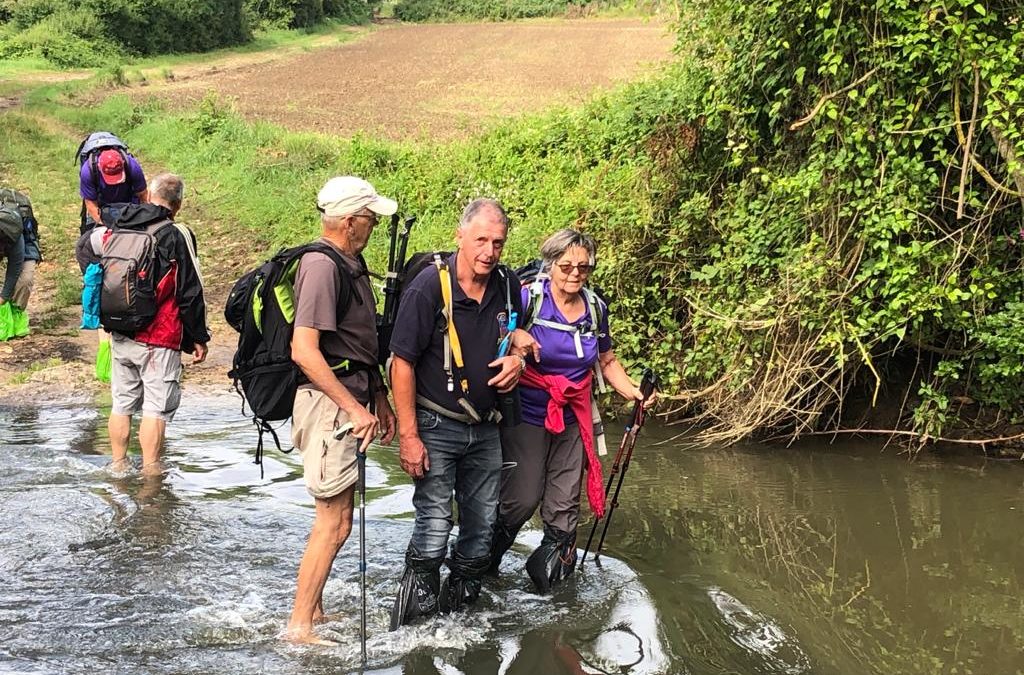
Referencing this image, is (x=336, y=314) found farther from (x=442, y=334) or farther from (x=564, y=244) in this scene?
(x=564, y=244)

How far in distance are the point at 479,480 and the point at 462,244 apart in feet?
3.63

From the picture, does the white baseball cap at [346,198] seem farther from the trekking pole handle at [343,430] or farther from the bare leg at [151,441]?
the bare leg at [151,441]

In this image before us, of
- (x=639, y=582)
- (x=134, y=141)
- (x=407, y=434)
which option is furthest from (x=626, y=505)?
(x=134, y=141)

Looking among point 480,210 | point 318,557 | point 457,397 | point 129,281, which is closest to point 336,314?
point 457,397

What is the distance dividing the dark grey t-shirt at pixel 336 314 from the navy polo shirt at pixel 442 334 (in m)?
0.14

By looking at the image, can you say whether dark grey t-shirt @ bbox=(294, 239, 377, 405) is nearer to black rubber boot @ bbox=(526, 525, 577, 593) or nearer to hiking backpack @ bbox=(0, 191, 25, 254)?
black rubber boot @ bbox=(526, 525, 577, 593)

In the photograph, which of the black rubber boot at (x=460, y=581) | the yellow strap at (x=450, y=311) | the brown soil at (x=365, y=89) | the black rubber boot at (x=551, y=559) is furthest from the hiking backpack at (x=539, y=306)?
the brown soil at (x=365, y=89)

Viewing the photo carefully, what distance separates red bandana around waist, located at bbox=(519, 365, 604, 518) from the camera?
4.94 m

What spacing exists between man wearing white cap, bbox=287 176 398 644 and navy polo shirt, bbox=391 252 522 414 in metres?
0.19

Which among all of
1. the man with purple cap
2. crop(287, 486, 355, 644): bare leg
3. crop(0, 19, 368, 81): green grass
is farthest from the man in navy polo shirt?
crop(0, 19, 368, 81): green grass

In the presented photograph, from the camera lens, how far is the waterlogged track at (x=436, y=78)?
22625 millimetres

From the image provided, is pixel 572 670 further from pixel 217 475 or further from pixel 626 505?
pixel 217 475

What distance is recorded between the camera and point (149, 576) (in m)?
5.20

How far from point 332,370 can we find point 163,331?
7.92ft
